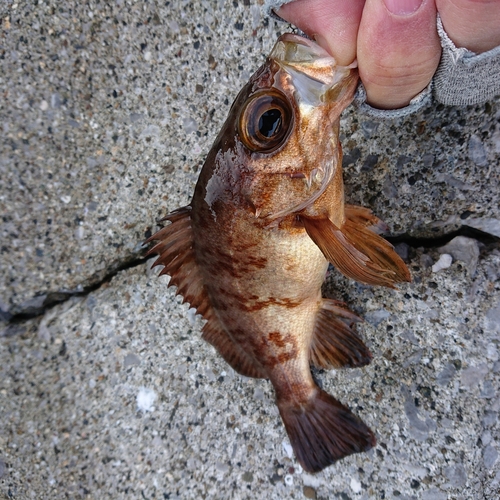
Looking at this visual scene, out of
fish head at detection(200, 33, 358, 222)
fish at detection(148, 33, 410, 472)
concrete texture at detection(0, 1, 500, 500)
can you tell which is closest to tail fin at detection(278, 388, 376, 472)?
fish at detection(148, 33, 410, 472)

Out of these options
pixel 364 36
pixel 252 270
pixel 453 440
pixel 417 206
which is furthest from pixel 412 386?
pixel 364 36

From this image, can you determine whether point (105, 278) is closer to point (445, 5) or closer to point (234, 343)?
point (234, 343)

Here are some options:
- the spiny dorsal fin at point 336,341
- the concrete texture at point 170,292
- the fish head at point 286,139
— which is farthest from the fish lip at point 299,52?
the spiny dorsal fin at point 336,341

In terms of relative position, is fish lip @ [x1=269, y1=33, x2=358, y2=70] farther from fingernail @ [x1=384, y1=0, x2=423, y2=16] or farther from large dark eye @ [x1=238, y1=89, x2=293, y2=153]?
fingernail @ [x1=384, y1=0, x2=423, y2=16]

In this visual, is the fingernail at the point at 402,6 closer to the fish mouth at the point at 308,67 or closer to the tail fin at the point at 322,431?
the fish mouth at the point at 308,67

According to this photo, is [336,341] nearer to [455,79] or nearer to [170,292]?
[170,292]

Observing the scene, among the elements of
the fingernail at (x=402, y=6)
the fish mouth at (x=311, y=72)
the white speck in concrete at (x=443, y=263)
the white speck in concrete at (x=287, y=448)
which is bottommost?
the white speck in concrete at (x=287, y=448)
